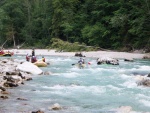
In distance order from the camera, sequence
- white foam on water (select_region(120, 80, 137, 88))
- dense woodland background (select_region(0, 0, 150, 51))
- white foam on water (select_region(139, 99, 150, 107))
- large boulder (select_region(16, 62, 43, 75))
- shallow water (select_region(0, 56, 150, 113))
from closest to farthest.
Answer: shallow water (select_region(0, 56, 150, 113)) < white foam on water (select_region(139, 99, 150, 107)) < white foam on water (select_region(120, 80, 137, 88)) < large boulder (select_region(16, 62, 43, 75)) < dense woodland background (select_region(0, 0, 150, 51))

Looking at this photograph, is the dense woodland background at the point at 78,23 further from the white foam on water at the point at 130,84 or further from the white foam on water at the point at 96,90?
the white foam on water at the point at 96,90

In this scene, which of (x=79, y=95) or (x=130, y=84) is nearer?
(x=79, y=95)

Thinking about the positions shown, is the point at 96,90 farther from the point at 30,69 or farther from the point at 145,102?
the point at 30,69

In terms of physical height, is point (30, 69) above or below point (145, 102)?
above

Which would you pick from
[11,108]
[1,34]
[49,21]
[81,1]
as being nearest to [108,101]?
[11,108]

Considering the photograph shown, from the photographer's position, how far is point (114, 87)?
1594 centimetres

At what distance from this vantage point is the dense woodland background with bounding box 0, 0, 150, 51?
3900cm

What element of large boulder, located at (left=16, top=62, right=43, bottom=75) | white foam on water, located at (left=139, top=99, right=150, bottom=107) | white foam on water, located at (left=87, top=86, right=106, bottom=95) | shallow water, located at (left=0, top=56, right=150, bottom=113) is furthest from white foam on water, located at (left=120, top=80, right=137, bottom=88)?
large boulder, located at (left=16, top=62, right=43, bottom=75)

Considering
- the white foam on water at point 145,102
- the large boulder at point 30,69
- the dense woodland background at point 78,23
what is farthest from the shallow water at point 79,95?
the dense woodland background at point 78,23

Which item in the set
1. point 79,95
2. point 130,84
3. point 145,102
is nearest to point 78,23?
point 130,84

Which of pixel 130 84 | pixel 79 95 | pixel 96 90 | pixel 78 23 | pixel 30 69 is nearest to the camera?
pixel 79 95

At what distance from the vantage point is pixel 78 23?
170 feet

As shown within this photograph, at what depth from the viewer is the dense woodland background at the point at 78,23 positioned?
39.0 m

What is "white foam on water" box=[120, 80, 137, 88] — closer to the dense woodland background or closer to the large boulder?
the large boulder
